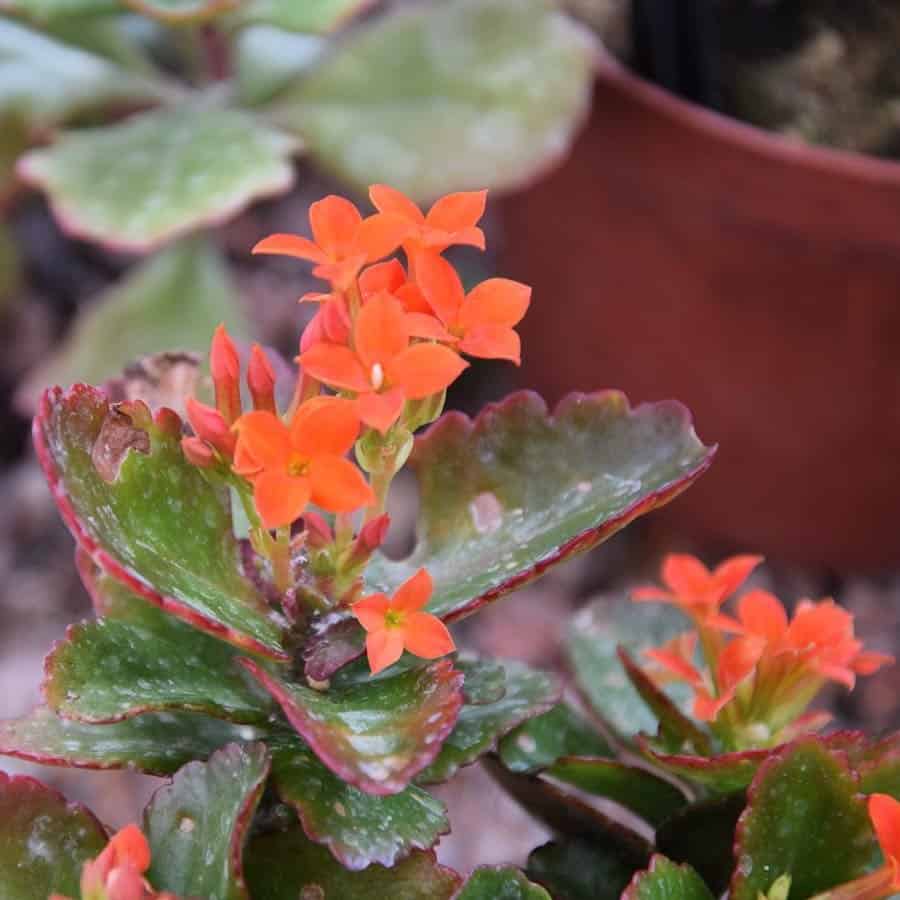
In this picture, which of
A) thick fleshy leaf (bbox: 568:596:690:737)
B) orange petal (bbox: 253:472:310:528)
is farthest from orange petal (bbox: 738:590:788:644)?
orange petal (bbox: 253:472:310:528)

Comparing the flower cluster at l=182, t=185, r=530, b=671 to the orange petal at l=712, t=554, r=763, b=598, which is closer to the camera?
the flower cluster at l=182, t=185, r=530, b=671

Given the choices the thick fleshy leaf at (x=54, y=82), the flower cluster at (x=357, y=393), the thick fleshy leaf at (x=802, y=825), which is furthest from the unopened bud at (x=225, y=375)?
the thick fleshy leaf at (x=54, y=82)

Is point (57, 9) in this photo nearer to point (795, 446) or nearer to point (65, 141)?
point (65, 141)

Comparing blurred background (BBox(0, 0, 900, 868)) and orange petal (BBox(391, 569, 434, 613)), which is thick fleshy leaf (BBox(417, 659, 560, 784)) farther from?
blurred background (BBox(0, 0, 900, 868))

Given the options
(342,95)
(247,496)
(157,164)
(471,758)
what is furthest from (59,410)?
(342,95)

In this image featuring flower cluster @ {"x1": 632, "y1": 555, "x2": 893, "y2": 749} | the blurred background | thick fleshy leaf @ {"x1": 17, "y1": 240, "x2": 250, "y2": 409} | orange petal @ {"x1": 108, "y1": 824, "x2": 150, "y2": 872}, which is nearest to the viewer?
orange petal @ {"x1": 108, "y1": 824, "x2": 150, "y2": 872}

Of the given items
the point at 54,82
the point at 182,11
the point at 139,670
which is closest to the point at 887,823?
the point at 139,670
